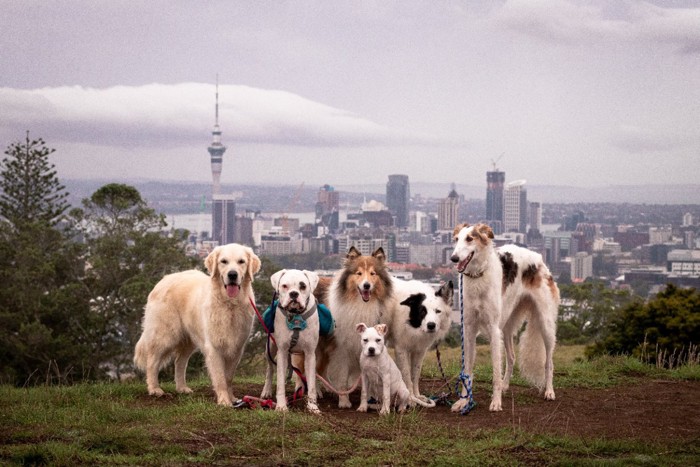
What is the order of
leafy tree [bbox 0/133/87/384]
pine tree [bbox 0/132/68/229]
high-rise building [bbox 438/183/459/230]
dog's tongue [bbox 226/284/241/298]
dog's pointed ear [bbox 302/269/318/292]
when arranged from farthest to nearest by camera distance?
high-rise building [bbox 438/183/459/230], pine tree [bbox 0/132/68/229], leafy tree [bbox 0/133/87/384], dog's tongue [bbox 226/284/241/298], dog's pointed ear [bbox 302/269/318/292]

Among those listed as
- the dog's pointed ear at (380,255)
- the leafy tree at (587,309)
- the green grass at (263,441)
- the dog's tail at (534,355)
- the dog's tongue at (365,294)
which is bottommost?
the leafy tree at (587,309)

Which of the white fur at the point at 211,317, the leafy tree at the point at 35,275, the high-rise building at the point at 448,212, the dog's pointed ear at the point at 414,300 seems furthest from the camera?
the high-rise building at the point at 448,212

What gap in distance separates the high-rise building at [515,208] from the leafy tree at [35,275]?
11985 centimetres

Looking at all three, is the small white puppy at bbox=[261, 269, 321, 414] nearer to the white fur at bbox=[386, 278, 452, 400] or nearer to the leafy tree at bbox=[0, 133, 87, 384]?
the white fur at bbox=[386, 278, 452, 400]

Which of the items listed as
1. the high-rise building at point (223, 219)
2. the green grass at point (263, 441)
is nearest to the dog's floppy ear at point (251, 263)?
the green grass at point (263, 441)

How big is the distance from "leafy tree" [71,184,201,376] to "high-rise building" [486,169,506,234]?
384 ft

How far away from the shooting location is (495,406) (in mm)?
10164

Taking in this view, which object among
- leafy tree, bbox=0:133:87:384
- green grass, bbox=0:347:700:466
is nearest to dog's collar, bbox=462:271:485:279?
green grass, bbox=0:347:700:466

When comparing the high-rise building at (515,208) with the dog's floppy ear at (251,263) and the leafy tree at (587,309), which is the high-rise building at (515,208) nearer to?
the leafy tree at (587,309)

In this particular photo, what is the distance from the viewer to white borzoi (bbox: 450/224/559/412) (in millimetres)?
10242

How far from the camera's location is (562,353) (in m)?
24.1

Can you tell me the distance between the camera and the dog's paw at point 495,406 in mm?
10109

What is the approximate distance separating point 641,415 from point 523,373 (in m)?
1.91

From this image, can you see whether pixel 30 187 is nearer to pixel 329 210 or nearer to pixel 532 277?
pixel 532 277
